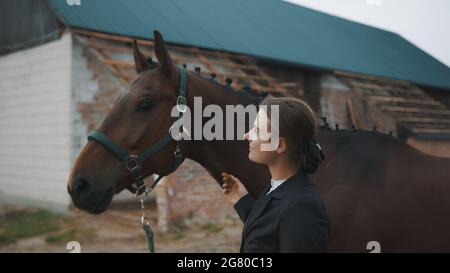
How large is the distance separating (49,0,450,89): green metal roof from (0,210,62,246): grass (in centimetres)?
402

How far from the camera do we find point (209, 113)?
256 cm

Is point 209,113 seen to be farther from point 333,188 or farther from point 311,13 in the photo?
point 311,13

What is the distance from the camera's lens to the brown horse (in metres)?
2.23

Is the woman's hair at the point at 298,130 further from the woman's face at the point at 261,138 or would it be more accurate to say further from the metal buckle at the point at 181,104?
the metal buckle at the point at 181,104

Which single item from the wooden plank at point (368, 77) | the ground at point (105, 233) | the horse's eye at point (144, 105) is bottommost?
the ground at point (105, 233)

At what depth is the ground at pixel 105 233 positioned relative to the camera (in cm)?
644

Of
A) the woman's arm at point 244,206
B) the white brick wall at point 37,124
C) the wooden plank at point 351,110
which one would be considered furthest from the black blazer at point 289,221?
the wooden plank at point 351,110

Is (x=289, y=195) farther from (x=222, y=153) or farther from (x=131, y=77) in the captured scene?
(x=131, y=77)

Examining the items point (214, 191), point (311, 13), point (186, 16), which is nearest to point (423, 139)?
point (214, 191)

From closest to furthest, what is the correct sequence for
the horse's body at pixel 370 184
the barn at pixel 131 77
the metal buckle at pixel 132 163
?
the horse's body at pixel 370 184 → the metal buckle at pixel 132 163 → the barn at pixel 131 77

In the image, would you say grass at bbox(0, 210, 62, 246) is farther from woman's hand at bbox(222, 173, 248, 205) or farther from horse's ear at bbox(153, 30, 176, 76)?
woman's hand at bbox(222, 173, 248, 205)

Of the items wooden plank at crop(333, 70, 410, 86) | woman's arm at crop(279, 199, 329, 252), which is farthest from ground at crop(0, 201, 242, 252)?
wooden plank at crop(333, 70, 410, 86)

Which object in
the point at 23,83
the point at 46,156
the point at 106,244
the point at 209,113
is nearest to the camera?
the point at 209,113

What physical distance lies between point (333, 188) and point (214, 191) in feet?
19.2
